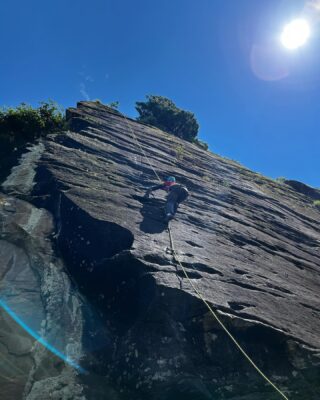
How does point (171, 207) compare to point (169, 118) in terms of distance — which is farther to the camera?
point (169, 118)

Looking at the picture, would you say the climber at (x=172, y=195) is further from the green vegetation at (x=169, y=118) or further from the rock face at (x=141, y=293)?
the green vegetation at (x=169, y=118)

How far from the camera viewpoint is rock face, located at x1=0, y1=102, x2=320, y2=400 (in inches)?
223

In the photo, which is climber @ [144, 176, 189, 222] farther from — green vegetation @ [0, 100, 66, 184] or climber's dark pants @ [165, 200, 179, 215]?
green vegetation @ [0, 100, 66, 184]

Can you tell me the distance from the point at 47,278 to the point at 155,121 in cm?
2795

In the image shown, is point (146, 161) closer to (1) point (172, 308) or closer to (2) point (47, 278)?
(2) point (47, 278)

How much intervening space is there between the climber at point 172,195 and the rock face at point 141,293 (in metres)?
0.35

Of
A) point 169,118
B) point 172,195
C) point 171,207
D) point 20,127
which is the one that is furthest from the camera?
point 169,118

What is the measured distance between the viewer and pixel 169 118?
3384cm

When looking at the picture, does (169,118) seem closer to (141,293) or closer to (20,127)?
(20,127)

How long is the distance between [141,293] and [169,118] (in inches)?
1155

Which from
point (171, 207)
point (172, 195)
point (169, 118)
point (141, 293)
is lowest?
point (141, 293)

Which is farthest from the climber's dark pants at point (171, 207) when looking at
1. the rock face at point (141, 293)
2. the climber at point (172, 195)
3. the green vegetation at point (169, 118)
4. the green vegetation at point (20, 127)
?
the green vegetation at point (169, 118)

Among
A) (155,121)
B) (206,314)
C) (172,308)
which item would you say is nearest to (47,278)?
(172,308)

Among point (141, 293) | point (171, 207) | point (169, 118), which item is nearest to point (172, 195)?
point (171, 207)
